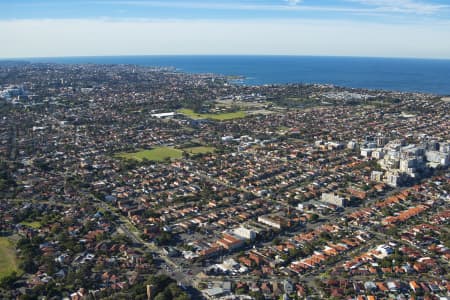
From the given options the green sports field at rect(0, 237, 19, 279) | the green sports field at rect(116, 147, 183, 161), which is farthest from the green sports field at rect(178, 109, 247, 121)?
the green sports field at rect(0, 237, 19, 279)

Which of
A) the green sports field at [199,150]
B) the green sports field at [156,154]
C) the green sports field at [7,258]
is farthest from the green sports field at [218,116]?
the green sports field at [7,258]

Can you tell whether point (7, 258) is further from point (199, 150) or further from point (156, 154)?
point (199, 150)

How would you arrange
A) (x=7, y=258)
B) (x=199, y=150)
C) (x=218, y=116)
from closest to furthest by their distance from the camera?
1. (x=7, y=258)
2. (x=199, y=150)
3. (x=218, y=116)

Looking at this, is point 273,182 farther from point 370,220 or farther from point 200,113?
point 200,113

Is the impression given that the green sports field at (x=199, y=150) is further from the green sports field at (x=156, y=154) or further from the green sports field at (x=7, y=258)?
the green sports field at (x=7, y=258)

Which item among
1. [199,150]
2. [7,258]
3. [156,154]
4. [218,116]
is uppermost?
[218,116]

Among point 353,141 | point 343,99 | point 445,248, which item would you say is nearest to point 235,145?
point 353,141

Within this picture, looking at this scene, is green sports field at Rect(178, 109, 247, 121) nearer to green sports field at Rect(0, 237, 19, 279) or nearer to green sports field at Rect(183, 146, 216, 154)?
green sports field at Rect(183, 146, 216, 154)

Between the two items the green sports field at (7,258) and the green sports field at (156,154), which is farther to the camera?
the green sports field at (156,154)

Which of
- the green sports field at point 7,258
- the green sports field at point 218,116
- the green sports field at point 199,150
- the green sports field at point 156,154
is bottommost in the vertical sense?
the green sports field at point 7,258

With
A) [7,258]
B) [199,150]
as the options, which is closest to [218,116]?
[199,150]

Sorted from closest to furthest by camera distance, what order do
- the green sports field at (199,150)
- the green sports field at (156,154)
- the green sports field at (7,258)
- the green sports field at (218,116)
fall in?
the green sports field at (7,258) → the green sports field at (156,154) → the green sports field at (199,150) → the green sports field at (218,116)
